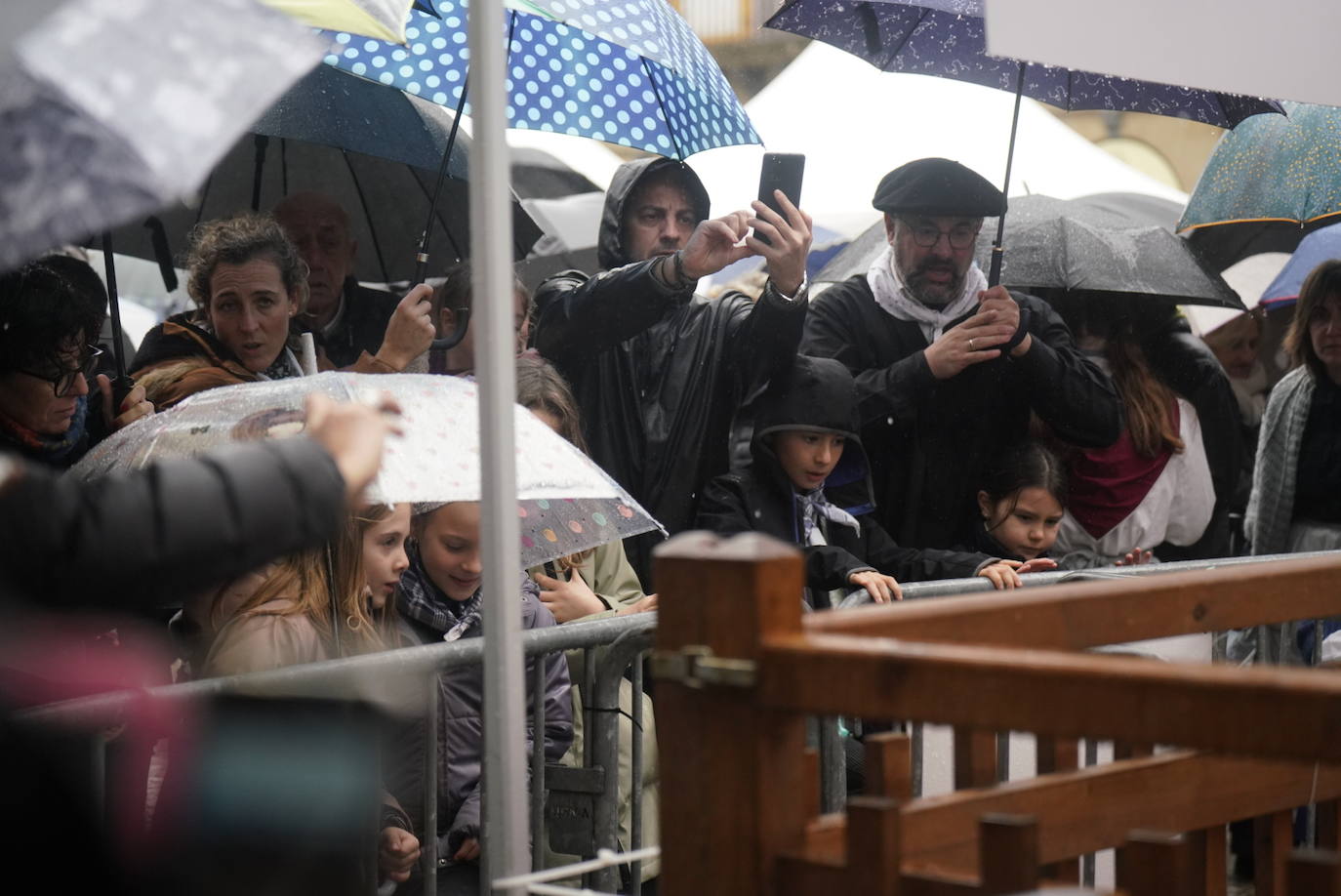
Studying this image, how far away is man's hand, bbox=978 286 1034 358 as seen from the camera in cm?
443

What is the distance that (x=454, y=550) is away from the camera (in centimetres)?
343

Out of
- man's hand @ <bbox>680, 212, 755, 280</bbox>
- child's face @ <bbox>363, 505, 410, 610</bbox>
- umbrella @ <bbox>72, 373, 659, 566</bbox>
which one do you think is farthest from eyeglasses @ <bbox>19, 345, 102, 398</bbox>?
man's hand @ <bbox>680, 212, 755, 280</bbox>

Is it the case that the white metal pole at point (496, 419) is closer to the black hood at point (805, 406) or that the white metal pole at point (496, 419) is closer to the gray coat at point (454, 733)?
the gray coat at point (454, 733)

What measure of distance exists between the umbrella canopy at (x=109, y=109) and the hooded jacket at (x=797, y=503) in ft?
8.07

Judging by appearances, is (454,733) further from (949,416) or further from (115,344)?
(949,416)

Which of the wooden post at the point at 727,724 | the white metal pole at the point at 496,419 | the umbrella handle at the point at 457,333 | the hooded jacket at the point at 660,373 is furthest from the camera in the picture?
the hooded jacket at the point at 660,373

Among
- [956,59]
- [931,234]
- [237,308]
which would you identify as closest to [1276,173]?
[956,59]

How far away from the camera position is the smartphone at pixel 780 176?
413cm

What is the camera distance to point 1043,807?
1.96 metres

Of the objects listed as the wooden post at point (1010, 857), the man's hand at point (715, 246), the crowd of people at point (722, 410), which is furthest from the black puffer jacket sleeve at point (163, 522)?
the man's hand at point (715, 246)

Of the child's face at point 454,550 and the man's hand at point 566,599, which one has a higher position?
the child's face at point 454,550

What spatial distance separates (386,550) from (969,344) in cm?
188

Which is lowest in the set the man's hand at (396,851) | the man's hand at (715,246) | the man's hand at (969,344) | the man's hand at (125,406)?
the man's hand at (396,851)

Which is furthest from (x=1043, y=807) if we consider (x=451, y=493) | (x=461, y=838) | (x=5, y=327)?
(x=5, y=327)
